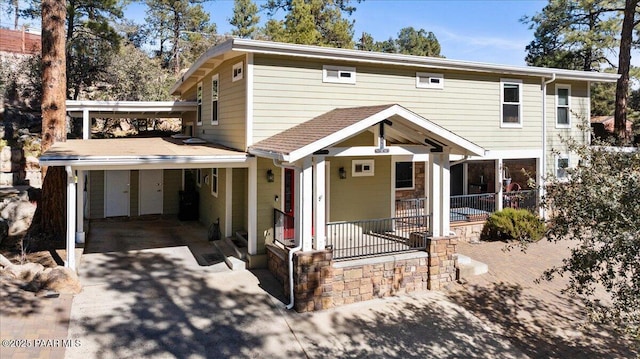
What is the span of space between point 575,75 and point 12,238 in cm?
1779

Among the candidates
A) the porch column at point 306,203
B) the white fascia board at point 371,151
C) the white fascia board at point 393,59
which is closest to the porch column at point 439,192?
the white fascia board at point 371,151

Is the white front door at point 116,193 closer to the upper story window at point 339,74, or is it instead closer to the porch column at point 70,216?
the porch column at point 70,216

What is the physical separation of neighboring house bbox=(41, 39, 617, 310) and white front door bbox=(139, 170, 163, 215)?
5 centimetres

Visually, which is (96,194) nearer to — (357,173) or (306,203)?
(357,173)

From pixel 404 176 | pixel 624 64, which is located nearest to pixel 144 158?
pixel 404 176

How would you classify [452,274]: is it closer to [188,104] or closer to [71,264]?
[71,264]

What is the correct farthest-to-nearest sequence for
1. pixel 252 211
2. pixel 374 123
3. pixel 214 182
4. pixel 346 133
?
pixel 214 182, pixel 252 211, pixel 374 123, pixel 346 133

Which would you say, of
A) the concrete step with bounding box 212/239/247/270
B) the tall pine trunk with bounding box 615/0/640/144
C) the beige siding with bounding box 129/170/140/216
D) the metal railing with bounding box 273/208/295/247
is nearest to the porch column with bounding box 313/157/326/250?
the metal railing with bounding box 273/208/295/247

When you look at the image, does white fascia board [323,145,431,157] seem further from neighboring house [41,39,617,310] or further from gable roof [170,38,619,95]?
gable roof [170,38,619,95]

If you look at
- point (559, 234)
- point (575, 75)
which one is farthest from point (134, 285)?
point (575, 75)

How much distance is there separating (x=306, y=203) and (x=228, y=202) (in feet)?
11.7

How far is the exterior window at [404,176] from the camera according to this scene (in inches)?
551

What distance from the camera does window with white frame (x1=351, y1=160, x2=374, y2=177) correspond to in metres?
11.3

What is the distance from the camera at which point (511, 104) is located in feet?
45.4
